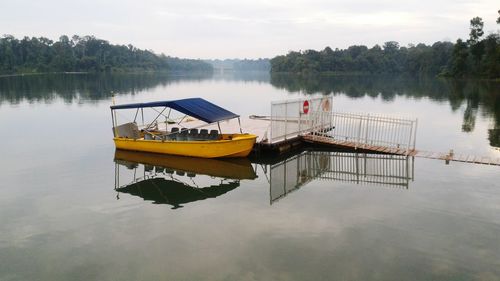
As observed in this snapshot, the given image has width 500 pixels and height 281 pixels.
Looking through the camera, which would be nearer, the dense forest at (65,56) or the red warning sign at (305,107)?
the red warning sign at (305,107)

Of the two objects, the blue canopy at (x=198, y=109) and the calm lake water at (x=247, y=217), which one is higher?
the blue canopy at (x=198, y=109)

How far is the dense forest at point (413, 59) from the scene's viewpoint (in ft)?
321

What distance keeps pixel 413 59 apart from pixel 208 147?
143383 millimetres

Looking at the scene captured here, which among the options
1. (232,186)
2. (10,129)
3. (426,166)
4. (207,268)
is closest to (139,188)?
(232,186)

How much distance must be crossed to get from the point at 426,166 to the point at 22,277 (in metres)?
16.4

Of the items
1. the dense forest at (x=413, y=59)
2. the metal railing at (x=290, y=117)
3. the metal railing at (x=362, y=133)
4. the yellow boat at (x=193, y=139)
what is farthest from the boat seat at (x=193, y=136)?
the dense forest at (x=413, y=59)

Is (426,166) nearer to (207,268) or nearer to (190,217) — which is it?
(190,217)

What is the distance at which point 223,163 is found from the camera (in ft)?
66.7

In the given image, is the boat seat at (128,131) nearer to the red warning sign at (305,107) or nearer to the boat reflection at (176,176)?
the boat reflection at (176,176)

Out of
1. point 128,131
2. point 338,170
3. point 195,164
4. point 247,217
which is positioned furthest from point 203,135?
point 247,217

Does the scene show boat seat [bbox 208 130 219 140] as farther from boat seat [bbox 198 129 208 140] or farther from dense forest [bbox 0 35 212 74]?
dense forest [bbox 0 35 212 74]

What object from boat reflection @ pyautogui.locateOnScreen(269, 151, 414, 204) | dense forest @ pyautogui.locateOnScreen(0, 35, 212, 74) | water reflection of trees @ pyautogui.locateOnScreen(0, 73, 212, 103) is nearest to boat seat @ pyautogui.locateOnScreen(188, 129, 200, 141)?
→ boat reflection @ pyautogui.locateOnScreen(269, 151, 414, 204)

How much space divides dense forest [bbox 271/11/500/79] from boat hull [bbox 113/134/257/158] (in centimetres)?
8279

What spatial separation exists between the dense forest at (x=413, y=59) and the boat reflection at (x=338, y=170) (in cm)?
7930
